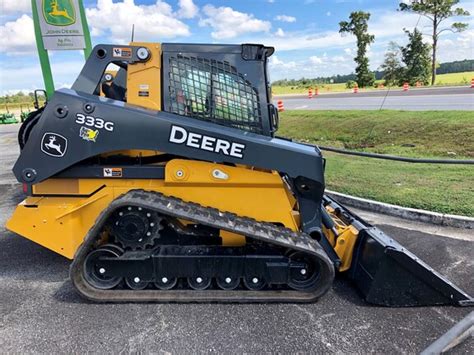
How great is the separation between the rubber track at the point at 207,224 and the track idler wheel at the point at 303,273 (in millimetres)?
60

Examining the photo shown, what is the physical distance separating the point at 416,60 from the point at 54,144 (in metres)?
27.3

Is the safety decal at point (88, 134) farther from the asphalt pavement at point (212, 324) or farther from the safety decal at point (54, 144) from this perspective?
the asphalt pavement at point (212, 324)

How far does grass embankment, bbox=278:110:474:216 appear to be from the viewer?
21.0 ft

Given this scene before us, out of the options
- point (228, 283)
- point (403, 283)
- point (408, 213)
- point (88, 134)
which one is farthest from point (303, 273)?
point (408, 213)

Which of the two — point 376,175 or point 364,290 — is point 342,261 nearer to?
point 364,290

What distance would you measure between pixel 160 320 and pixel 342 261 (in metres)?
1.90

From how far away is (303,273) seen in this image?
3.71 metres

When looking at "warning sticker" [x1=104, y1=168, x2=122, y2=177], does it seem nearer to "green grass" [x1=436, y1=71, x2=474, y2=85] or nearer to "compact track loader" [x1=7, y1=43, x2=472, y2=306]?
"compact track loader" [x1=7, y1=43, x2=472, y2=306]

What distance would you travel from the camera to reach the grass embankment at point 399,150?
6.39 meters

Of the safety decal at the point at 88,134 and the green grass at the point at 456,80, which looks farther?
the green grass at the point at 456,80

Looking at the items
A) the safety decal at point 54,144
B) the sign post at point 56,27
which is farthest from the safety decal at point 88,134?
the sign post at point 56,27

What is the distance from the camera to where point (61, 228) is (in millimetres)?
3893

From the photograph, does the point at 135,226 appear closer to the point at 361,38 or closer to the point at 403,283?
the point at 403,283

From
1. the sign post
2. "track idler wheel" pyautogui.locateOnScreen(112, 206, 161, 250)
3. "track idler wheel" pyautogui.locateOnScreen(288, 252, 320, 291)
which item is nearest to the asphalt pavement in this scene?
"track idler wheel" pyautogui.locateOnScreen(288, 252, 320, 291)
